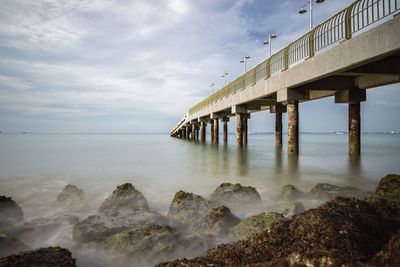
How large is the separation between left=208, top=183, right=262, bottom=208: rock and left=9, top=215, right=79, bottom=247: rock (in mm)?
3108

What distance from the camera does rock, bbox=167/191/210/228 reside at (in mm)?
5422

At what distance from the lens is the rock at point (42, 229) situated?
16.0ft

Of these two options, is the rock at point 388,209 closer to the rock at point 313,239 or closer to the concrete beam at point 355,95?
the rock at point 313,239

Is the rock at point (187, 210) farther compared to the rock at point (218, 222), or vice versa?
the rock at point (187, 210)

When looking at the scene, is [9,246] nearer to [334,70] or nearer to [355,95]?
[334,70]

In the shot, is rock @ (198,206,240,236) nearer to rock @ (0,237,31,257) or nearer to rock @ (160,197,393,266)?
rock @ (160,197,393,266)

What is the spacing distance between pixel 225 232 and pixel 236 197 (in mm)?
1928

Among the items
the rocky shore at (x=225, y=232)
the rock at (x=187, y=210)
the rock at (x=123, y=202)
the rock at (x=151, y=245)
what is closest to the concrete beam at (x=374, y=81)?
the rocky shore at (x=225, y=232)

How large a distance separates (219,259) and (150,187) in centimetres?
800

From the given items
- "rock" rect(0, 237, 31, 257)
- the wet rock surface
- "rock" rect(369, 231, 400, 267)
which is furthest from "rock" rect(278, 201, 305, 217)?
"rock" rect(0, 237, 31, 257)

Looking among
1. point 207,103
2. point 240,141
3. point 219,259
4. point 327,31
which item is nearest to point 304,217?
point 219,259

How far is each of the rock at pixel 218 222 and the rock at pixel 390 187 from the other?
3.60 meters

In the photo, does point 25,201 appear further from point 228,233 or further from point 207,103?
point 207,103

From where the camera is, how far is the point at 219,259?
2.93 m
